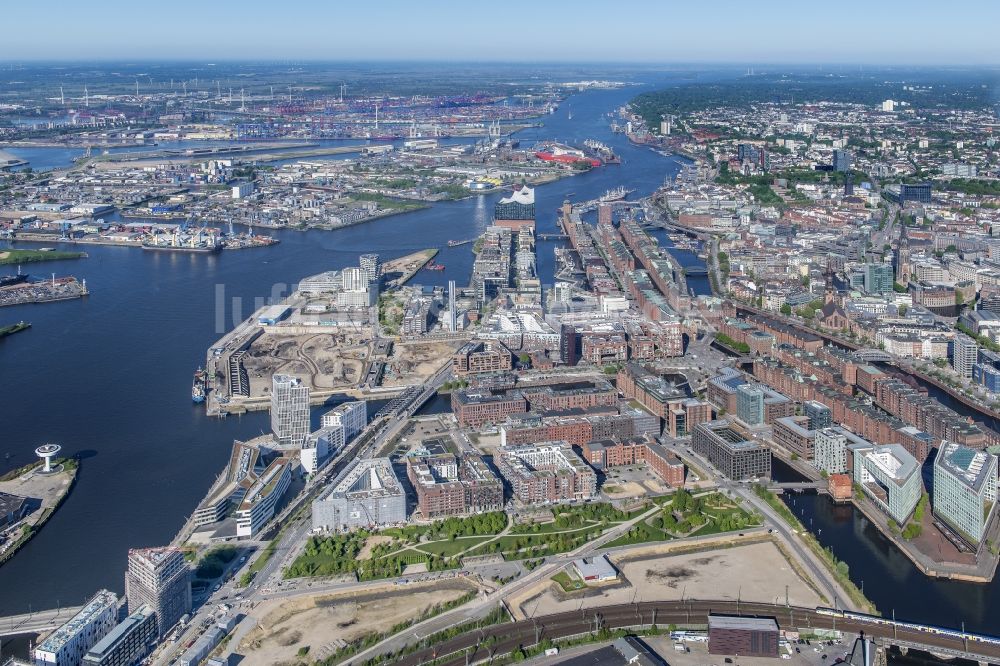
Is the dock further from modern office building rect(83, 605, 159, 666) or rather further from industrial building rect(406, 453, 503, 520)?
modern office building rect(83, 605, 159, 666)

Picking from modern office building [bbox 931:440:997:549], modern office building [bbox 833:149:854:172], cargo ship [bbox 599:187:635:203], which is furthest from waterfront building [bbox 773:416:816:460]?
modern office building [bbox 833:149:854:172]

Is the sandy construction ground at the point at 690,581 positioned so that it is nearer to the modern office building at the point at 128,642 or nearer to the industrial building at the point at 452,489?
the industrial building at the point at 452,489

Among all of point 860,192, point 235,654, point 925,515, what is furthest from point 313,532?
point 860,192

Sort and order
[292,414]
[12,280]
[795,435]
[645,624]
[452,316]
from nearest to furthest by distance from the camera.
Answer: [645,624] → [795,435] → [292,414] → [452,316] → [12,280]

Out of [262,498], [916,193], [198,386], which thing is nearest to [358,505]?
[262,498]

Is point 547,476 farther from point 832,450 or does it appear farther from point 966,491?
point 966,491

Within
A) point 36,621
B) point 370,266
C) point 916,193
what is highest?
point 916,193
